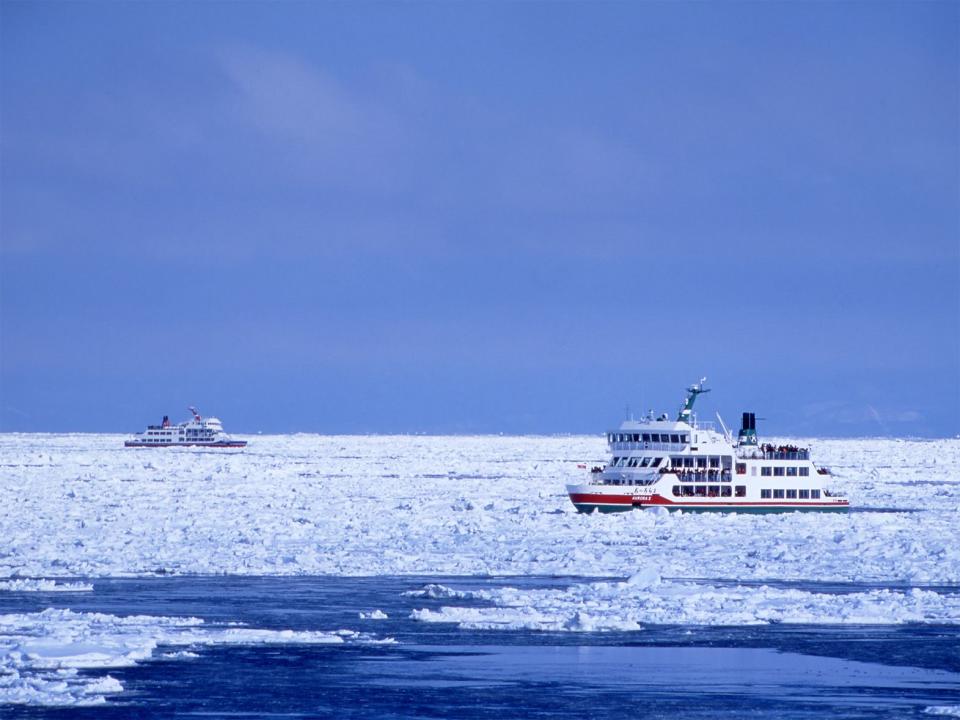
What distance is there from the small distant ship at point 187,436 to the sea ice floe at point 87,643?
145 m

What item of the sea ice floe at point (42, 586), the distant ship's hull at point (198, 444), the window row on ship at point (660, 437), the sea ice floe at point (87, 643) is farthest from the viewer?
the distant ship's hull at point (198, 444)

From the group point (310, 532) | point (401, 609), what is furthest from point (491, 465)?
point (401, 609)

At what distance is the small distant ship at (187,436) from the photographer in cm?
16800

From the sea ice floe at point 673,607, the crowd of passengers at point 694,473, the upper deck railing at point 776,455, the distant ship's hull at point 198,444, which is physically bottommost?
the sea ice floe at point 673,607

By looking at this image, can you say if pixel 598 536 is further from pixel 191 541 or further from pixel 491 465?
pixel 491 465

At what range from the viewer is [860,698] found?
1820 centimetres

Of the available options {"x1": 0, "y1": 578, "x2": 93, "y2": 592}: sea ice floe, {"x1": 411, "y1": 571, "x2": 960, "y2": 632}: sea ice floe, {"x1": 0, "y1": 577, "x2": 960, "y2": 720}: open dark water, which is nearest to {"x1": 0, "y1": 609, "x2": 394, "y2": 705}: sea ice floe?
{"x1": 0, "y1": 577, "x2": 960, "y2": 720}: open dark water

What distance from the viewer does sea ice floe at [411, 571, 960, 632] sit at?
79.4ft

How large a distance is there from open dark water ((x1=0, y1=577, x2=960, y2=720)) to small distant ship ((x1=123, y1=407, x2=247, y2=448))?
14447 cm

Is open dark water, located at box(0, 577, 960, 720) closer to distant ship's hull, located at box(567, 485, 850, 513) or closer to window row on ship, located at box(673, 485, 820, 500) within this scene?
distant ship's hull, located at box(567, 485, 850, 513)

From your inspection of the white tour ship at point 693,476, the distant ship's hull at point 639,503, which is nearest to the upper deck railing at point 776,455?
the white tour ship at point 693,476

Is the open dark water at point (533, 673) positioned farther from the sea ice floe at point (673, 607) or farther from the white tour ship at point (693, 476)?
the white tour ship at point (693, 476)

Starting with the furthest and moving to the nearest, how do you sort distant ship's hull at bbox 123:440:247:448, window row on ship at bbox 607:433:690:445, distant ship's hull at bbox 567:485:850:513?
distant ship's hull at bbox 123:440:247:448
window row on ship at bbox 607:433:690:445
distant ship's hull at bbox 567:485:850:513

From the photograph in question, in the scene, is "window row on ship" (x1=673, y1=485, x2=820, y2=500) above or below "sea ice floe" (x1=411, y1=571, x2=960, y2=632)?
above
